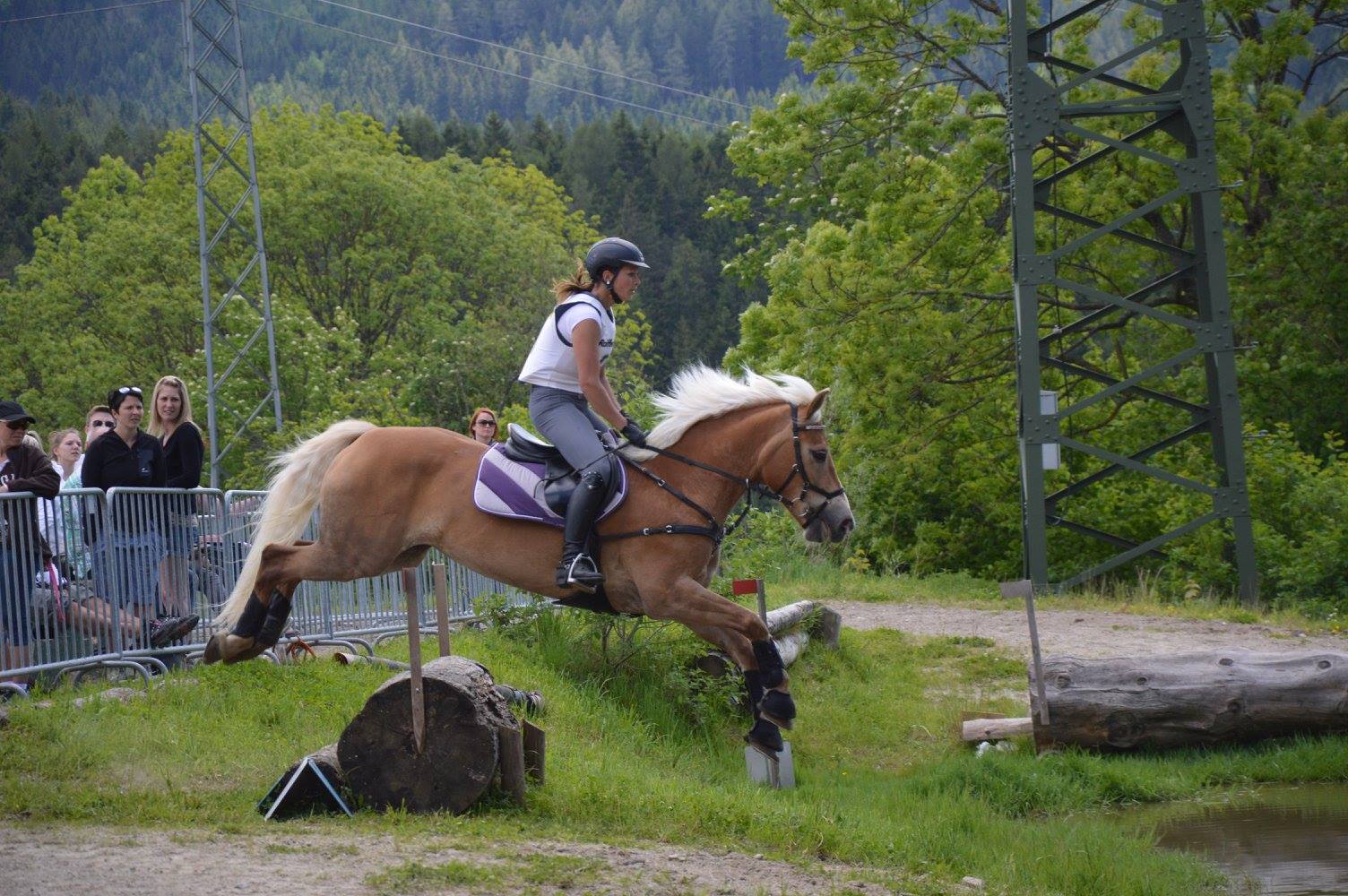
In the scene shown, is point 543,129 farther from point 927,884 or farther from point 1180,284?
point 927,884

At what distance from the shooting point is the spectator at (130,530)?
10023mm

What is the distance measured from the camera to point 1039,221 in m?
26.2

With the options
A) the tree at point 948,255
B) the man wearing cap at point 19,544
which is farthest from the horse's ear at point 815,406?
the tree at point 948,255

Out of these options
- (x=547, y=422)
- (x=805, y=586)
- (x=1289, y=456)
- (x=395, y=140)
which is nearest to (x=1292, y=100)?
(x=1289, y=456)

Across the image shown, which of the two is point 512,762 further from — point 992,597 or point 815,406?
point 992,597

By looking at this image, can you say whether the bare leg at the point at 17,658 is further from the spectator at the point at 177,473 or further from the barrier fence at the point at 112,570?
the spectator at the point at 177,473

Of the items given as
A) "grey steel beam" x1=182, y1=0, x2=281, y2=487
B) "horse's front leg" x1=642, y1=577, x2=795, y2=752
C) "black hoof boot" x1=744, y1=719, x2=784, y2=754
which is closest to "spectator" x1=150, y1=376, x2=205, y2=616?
"horse's front leg" x1=642, y1=577, x2=795, y2=752

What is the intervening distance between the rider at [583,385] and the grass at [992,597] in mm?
9098

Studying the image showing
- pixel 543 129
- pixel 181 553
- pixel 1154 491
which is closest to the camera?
pixel 181 553

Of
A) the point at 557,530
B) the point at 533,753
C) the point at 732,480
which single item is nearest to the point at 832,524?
the point at 732,480

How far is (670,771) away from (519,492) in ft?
8.91

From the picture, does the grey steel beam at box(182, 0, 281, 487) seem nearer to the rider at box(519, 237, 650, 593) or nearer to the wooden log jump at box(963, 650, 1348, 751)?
the wooden log jump at box(963, 650, 1348, 751)

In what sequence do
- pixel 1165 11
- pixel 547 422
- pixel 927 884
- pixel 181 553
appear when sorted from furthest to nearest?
pixel 1165 11 < pixel 181 553 < pixel 547 422 < pixel 927 884

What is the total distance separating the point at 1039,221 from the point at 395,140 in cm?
4231
